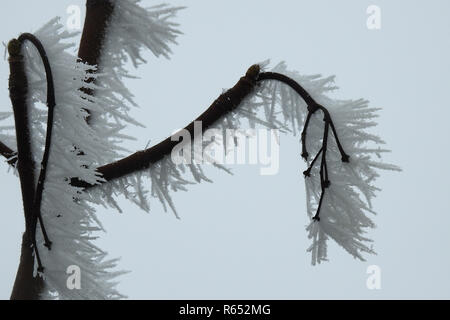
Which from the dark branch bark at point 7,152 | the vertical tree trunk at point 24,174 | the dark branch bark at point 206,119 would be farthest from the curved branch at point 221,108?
the dark branch bark at point 7,152

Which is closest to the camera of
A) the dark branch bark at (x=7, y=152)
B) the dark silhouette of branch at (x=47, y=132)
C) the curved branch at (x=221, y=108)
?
the dark silhouette of branch at (x=47, y=132)

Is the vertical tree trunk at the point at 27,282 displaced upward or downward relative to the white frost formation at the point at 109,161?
downward

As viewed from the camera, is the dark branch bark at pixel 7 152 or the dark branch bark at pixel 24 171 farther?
the dark branch bark at pixel 7 152

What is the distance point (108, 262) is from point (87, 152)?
1.38 ft

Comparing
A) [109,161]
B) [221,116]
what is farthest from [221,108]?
[109,161]

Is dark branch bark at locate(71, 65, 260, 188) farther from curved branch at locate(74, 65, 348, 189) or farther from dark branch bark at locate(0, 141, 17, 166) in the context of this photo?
dark branch bark at locate(0, 141, 17, 166)

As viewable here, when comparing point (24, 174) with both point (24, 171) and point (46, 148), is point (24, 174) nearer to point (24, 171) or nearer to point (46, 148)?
point (24, 171)

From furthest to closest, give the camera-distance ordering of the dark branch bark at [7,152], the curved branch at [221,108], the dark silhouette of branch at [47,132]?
the dark branch bark at [7,152] → the curved branch at [221,108] → the dark silhouette of branch at [47,132]

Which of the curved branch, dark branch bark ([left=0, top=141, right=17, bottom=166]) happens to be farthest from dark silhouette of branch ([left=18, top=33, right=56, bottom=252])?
dark branch bark ([left=0, top=141, right=17, bottom=166])

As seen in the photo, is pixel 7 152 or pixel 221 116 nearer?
pixel 221 116

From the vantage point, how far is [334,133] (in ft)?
4.96

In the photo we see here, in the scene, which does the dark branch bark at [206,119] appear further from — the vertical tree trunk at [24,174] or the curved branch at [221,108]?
the vertical tree trunk at [24,174]
